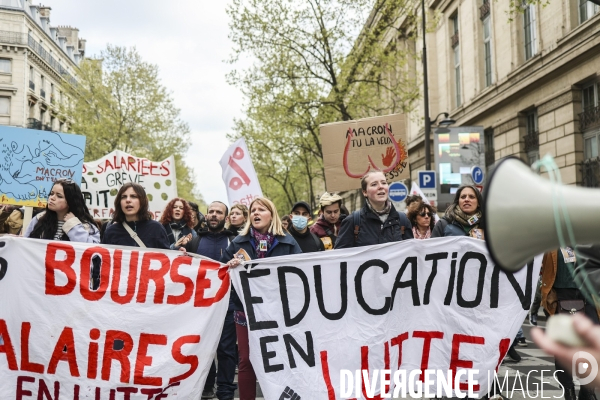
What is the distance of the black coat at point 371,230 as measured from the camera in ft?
17.5

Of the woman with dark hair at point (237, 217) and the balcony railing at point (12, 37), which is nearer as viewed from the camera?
the woman with dark hair at point (237, 217)

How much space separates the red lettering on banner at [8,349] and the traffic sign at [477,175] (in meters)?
15.5

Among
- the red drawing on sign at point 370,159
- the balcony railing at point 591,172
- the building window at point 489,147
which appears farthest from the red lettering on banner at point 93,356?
the building window at point 489,147

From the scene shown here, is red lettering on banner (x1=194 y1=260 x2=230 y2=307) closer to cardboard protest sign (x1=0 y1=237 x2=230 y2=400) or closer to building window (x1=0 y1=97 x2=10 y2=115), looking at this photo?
cardboard protest sign (x1=0 y1=237 x2=230 y2=400)

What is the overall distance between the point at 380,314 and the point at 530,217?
351 centimetres

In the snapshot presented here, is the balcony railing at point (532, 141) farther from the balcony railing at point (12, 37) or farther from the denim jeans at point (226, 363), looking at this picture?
the balcony railing at point (12, 37)

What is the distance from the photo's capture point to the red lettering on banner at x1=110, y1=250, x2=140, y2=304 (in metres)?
4.81

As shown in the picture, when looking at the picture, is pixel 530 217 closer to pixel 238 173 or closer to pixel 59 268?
pixel 59 268

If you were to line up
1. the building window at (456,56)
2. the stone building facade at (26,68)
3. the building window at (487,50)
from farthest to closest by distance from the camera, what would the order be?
the stone building facade at (26,68) → the building window at (456,56) → the building window at (487,50)

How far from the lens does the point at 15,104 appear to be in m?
52.4

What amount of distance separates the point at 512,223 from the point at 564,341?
333 millimetres

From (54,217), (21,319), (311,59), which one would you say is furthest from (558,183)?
(311,59)

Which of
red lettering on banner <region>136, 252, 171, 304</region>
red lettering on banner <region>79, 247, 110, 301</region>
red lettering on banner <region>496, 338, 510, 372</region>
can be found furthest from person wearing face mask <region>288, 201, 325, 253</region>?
red lettering on banner <region>496, 338, 510, 372</region>

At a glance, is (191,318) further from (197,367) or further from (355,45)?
(355,45)
